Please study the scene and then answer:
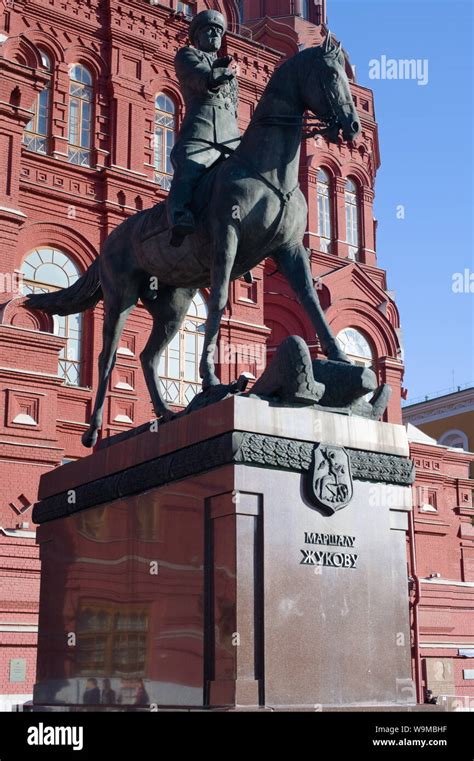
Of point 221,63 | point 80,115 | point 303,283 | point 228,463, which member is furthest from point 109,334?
point 80,115

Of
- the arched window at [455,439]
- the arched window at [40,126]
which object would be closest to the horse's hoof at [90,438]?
the arched window at [40,126]

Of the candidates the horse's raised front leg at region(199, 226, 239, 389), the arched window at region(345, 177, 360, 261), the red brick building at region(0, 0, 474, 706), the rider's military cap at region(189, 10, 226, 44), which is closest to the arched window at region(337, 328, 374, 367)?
the red brick building at region(0, 0, 474, 706)

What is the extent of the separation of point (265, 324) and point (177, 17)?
8.82 m

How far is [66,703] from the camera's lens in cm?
753

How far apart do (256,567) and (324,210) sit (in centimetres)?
2598

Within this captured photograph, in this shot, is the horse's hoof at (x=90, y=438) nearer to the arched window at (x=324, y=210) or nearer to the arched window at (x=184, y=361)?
the arched window at (x=184, y=361)

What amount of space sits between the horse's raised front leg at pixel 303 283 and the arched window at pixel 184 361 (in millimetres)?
16260

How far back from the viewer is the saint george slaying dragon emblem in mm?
6355

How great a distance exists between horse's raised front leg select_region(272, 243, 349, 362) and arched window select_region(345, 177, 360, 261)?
23898 millimetres

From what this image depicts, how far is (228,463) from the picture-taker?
6168mm

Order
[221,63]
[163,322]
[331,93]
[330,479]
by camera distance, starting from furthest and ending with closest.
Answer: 1. [163,322]
2. [221,63]
3. [331,93]
4. [330,479]

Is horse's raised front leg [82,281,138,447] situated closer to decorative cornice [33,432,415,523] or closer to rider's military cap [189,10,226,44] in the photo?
decorative cornice [33,432,415,523]

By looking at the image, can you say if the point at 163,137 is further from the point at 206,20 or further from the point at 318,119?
the point at 318,119
